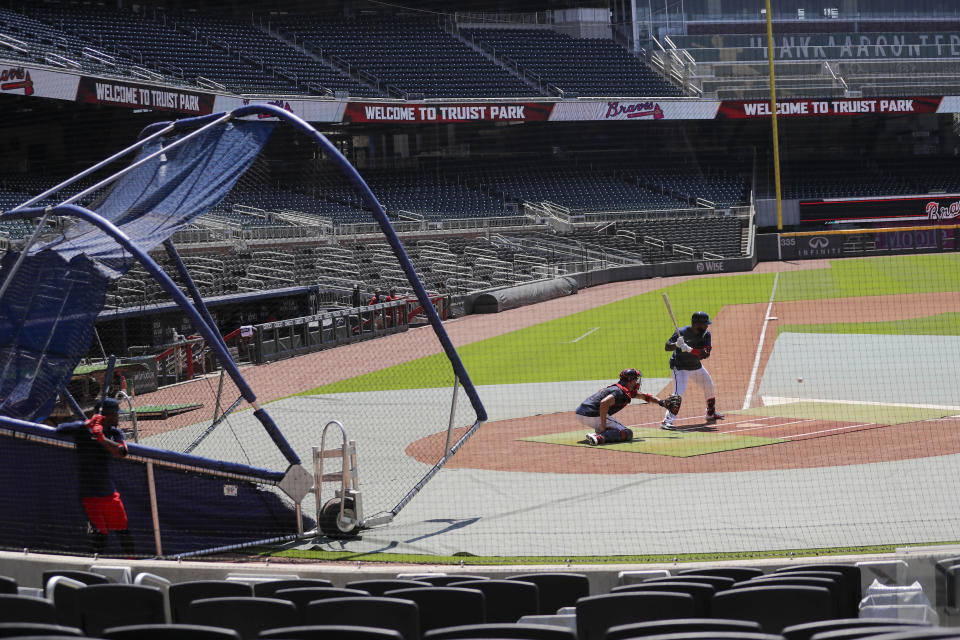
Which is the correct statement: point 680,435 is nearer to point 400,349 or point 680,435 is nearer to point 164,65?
point 400,349

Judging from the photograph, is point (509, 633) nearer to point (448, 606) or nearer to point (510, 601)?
point (448, 606)

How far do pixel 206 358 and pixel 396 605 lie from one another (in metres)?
18.1

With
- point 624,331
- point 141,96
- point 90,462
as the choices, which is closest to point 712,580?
point 90,462

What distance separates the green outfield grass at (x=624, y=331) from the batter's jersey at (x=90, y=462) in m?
11.1

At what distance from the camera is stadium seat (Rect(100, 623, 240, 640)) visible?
382 centimetres

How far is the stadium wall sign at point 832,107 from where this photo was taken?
184ft

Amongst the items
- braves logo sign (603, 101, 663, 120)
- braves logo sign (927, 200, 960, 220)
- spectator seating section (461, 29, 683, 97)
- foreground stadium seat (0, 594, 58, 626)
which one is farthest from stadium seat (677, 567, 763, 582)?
braves logo sign (927, 200, 960, 220)

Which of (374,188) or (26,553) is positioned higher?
(374,188)

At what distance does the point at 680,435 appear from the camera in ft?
44.7

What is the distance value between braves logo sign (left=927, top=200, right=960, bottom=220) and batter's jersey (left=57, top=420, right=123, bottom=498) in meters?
54.2

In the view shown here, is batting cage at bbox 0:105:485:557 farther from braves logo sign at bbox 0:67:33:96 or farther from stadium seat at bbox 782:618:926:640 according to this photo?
braves logo sign at bbox 0:67:33:96

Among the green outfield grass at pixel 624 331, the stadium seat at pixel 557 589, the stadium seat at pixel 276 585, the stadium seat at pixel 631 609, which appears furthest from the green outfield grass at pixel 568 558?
the green outfield grass at pixel 624 331

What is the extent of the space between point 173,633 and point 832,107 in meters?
58.2

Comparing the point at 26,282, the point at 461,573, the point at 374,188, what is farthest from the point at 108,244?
the point at 374,188
